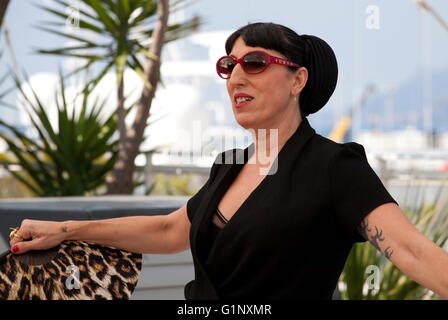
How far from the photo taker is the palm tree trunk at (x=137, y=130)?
17.0 ft

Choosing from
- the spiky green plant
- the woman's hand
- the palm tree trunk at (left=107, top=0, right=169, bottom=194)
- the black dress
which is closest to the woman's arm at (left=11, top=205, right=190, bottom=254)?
the woman's hand

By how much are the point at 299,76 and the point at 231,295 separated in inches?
19.8

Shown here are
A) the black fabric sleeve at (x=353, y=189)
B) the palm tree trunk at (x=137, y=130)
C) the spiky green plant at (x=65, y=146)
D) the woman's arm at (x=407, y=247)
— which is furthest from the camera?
the spiky green plant at (x=65, y=146)

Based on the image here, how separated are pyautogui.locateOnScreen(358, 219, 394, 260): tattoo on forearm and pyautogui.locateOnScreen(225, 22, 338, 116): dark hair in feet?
1.21

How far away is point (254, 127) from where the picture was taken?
1.45 meters

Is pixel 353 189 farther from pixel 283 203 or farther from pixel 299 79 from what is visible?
pixel 299 79

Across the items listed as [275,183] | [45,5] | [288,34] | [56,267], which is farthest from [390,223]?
[45,5]

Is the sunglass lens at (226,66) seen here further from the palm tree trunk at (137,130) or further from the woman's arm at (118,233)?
the palm tree trunk at (137,130)

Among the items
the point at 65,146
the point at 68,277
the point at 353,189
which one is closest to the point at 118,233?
the point at 68,277

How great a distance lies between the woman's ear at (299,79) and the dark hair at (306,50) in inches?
0.4

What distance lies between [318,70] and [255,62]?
146 millimetres

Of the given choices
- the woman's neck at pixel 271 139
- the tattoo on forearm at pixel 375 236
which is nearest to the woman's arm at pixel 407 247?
the tattoo on forearm at pixel 375 236

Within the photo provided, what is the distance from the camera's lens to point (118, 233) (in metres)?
1.66

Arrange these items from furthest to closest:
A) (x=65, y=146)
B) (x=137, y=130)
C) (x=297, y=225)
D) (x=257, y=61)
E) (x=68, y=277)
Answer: (x=65, y=146)
(x=137, y=130)
(x=68, y=277)
(x=257, y=61)
(x=297, y=225)
